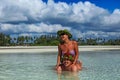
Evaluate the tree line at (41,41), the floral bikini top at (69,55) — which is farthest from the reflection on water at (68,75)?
the tree line at (41,41)

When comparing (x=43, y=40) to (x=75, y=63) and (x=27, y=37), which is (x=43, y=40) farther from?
(x=75, y=63)

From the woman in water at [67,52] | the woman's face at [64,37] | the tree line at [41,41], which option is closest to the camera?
the woman's face at [64,37]

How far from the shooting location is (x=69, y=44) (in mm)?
12945

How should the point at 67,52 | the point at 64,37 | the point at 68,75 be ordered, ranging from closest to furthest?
1. the point at 68,75
2. the point at 64,37
3. the point at 67,52

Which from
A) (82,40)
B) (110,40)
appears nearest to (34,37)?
(82,40)

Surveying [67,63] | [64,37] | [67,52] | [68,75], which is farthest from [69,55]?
[68,75]

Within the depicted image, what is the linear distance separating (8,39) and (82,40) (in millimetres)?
26361

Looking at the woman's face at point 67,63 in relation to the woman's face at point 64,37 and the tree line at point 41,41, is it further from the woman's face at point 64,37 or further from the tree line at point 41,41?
the tree line at point 41,41

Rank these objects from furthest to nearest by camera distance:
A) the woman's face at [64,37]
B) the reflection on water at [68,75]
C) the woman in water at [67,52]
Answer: the woman in water at [67,52], the woman's face at [64,37], the reflection on water at [68,75]

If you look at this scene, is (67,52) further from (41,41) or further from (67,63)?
(41,41)

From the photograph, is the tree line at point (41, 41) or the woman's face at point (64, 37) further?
the tree line at point (41, 41)

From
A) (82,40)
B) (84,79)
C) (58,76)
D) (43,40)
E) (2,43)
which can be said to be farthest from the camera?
(82,40)

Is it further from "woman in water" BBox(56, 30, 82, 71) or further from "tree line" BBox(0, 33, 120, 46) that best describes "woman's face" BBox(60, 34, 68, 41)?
"tree line" BBox(0, 33, 120, 46)

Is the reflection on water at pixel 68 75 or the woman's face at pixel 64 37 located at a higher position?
the woman's face at pixel 64 37
